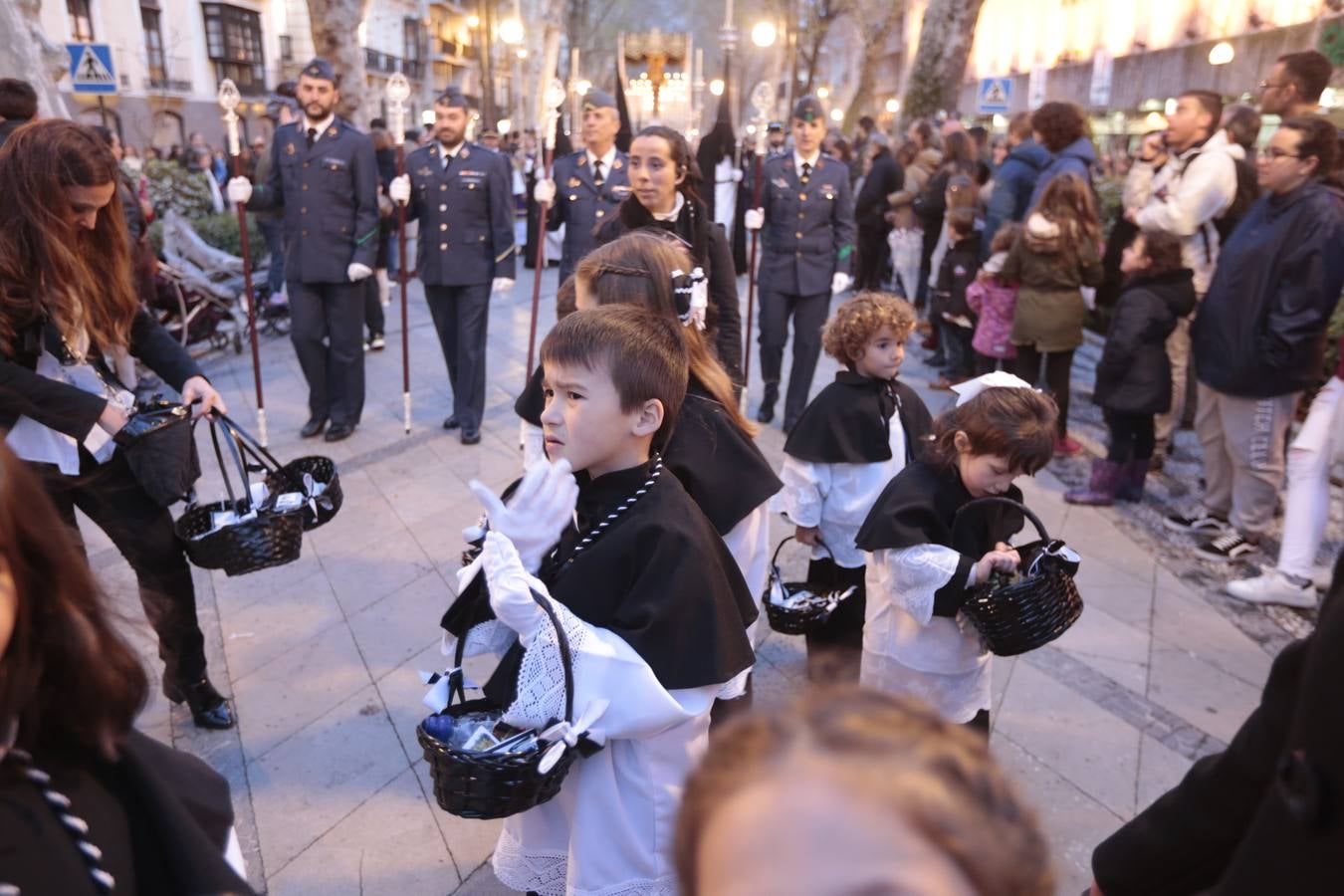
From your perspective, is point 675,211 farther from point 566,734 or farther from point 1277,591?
point 1277,591

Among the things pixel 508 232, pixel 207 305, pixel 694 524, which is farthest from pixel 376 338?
pixel 694 524

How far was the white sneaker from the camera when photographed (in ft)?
14.5

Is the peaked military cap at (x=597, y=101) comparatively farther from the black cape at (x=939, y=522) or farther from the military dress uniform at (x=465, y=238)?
the black cape at (x=939, y=522)

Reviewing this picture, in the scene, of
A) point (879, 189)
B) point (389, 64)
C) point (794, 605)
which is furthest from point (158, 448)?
point (389, 64)

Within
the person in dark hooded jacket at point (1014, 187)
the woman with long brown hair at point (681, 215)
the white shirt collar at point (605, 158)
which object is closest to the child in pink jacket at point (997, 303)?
the person in dark hooded jacket at point (1014, 187)

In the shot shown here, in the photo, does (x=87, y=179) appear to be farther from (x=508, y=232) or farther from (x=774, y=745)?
(x=508, y=232)

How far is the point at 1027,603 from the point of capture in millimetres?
2342

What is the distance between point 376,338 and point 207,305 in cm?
146

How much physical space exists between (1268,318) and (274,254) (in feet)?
28.2

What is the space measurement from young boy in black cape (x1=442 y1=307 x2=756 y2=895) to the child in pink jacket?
505 centimetres

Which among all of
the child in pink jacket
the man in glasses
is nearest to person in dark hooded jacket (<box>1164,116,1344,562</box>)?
the man in glasses

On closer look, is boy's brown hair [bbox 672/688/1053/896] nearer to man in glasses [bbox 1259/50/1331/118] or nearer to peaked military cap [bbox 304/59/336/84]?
man in glasses [bbox 1259/50/1331/118]

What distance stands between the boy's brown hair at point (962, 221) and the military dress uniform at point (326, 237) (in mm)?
4544

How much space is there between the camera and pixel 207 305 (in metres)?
8.22
